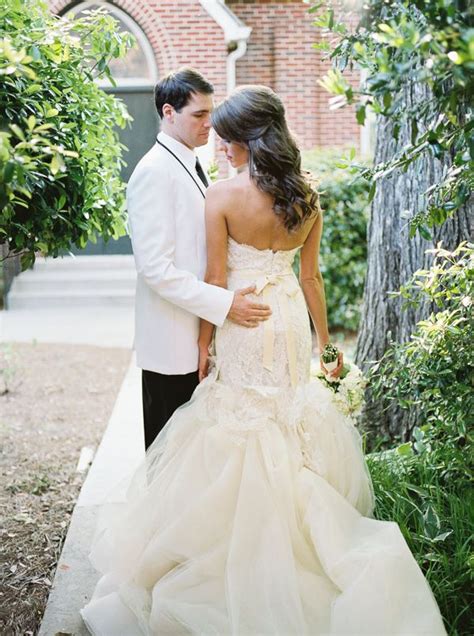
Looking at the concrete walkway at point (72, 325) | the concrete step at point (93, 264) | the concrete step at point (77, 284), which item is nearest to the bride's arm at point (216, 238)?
the concrete walkway at point (72, 325)

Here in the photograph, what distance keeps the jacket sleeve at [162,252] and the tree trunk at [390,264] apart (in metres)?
1.54

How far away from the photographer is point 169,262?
3.40 metres

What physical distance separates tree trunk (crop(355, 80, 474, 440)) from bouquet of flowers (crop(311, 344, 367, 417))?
35.2 inches

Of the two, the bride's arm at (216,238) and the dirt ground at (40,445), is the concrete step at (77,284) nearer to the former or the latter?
the dirt ground at (40,445)

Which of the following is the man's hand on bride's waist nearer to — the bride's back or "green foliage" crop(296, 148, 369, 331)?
the bride's back

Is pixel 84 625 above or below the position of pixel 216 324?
below

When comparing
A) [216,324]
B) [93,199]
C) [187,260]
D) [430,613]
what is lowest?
[430,613]

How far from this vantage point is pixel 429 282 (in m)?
3.56

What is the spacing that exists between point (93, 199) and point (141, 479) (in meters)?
1.36

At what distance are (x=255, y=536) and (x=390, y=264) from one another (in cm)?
225

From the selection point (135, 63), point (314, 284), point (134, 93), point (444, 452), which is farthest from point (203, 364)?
point (135, 63)

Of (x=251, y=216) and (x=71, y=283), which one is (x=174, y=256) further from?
(x=71, y=283)

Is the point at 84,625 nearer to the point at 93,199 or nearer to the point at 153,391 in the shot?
the point at 153,391

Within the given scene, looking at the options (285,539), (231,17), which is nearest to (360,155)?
(231,17)
